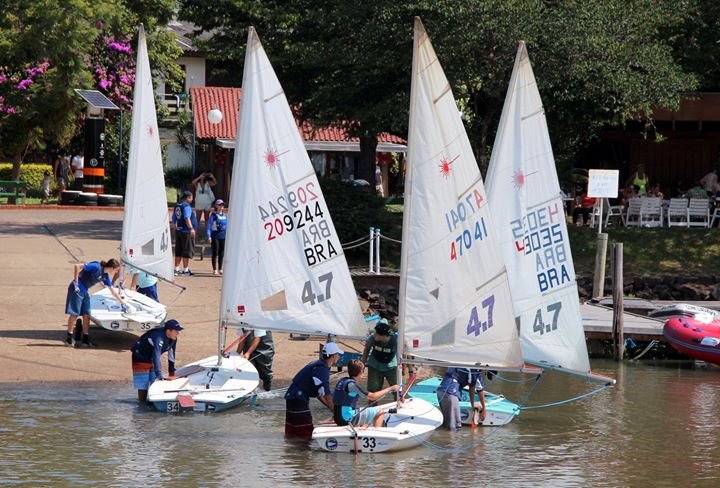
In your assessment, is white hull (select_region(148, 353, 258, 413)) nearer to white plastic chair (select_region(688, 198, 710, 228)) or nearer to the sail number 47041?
the sail number 47041

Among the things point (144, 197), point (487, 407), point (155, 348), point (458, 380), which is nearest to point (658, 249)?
point (144, 197)

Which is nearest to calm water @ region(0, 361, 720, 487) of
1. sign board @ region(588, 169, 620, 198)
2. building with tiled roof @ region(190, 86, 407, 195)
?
sign board @ region(588, 169, 620, 198)

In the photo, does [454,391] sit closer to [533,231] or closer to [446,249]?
[446,249]

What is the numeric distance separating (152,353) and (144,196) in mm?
6194

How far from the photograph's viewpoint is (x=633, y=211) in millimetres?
36906

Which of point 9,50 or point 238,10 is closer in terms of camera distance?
point 238,10

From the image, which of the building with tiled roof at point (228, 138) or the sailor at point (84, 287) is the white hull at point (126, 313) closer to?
the sailor at point (84, 287)

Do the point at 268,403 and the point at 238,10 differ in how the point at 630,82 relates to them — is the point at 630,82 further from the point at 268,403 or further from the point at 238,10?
the point at 268,403

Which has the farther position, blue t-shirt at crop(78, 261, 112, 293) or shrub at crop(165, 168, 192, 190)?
shrub at crop(165, 168, 192, 190)

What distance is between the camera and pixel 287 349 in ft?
80.7

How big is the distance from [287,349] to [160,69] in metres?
30.2

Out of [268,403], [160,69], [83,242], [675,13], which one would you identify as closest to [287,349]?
[268,403]

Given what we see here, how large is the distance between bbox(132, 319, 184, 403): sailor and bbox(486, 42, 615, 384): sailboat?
5177mm

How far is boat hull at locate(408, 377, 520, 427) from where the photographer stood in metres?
18.6
